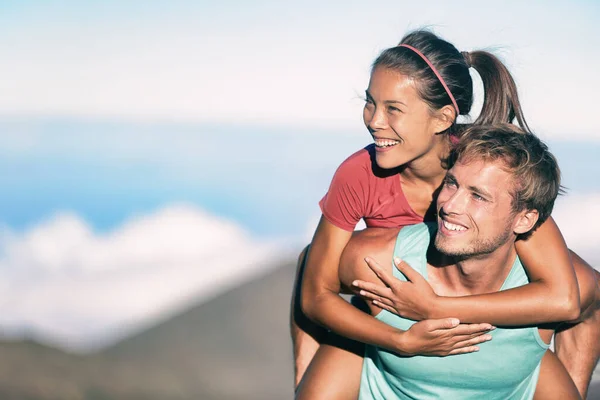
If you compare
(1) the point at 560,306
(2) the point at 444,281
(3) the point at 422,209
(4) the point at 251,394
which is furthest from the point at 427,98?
(4) the point at 251,394

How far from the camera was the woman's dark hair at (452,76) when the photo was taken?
13.7ft

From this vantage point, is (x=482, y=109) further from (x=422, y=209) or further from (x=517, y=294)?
(x=517, y=294)

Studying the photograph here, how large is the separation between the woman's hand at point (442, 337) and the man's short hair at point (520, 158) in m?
0.52

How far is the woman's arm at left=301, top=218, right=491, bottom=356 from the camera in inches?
150

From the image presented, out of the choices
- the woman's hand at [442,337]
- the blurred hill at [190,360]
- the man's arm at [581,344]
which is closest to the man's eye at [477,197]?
the woman's hand at [442,337]

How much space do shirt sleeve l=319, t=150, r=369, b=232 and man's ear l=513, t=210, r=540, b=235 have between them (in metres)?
0.74

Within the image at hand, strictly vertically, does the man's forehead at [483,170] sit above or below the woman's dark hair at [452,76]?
below

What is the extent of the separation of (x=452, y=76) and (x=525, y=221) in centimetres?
82

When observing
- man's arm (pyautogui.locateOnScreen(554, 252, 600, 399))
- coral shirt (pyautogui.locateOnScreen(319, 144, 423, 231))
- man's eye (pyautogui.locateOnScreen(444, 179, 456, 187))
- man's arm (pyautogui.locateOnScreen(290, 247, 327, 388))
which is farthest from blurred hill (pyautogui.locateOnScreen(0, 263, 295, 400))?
man's eye (pyautogui.locateOnScreen(444, 179, 456, 187))

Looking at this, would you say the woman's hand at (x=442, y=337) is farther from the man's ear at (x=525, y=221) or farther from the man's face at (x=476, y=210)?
the man's ear at (x=525, y=221)

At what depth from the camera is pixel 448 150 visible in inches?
168

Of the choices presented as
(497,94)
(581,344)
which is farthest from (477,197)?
(581,344)

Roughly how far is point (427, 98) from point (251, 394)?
4.57 metres

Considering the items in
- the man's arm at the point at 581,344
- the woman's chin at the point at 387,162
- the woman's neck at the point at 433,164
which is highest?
the woman's chin at the point at 387,162
